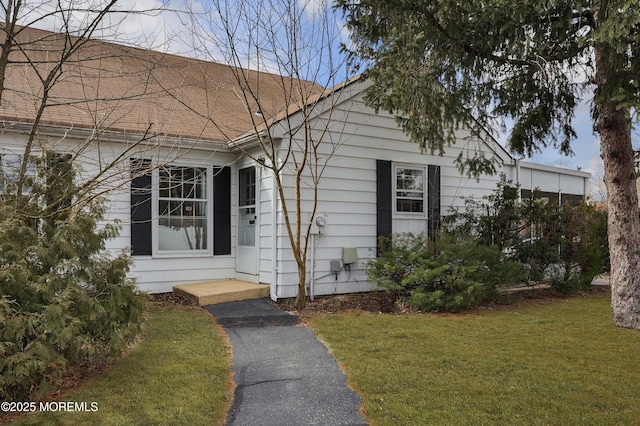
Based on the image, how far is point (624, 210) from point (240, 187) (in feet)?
20.0

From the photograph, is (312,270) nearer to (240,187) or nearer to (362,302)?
(362,302)

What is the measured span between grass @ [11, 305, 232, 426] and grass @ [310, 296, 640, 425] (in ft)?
3.89

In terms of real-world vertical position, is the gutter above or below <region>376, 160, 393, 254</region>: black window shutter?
above

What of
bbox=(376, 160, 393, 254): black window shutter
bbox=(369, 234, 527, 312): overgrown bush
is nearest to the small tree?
bbox=(376, 160, 393, 254): black window shutter

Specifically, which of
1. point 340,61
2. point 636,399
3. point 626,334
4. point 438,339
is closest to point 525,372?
point 636,399

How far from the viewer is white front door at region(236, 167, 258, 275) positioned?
7891 mm

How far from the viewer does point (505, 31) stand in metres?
5.55

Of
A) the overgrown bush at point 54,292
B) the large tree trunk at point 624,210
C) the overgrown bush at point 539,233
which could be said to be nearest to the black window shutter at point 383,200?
the overgrown bush at point 539,233

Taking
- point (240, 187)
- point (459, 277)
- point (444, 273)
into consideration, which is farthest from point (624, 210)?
point (240, 187)

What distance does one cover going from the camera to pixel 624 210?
586cm

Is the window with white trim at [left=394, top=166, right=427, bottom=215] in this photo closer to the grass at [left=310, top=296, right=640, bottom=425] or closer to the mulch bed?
the mulch bed

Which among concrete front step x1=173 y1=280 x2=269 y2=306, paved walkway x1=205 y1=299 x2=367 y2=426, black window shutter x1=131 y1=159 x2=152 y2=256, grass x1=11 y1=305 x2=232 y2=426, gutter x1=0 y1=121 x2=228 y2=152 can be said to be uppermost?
gutter x1=0 y1=121 x2=228 y2=152

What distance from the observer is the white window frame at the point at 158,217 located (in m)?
7.54

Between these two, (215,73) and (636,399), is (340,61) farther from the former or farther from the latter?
(636,399)
